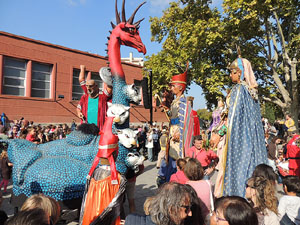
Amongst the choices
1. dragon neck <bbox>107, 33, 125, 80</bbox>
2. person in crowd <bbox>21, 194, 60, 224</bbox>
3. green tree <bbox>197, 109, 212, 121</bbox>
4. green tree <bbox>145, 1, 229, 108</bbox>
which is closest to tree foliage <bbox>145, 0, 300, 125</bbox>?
green tree <bbox>145, 1, 229, 108</bbox>

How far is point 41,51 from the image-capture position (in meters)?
16.1

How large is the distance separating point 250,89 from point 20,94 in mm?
15970

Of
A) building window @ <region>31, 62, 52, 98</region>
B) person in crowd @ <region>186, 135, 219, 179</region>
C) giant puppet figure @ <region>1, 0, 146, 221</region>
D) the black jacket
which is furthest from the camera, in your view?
building window @ <region>31, 62, 52, 98</region>

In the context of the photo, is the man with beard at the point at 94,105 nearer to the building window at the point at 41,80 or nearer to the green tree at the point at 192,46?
the green tree at the point at 192,46

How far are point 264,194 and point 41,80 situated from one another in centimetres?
1687

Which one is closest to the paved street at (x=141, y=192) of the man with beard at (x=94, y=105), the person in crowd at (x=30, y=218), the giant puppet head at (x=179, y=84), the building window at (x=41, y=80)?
the man with beard at (x=94, y=105)

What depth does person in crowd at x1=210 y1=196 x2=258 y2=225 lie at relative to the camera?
5.37ft

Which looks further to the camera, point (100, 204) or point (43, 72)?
point (43, 72)

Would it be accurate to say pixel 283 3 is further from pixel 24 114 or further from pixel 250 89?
pixel 24 114

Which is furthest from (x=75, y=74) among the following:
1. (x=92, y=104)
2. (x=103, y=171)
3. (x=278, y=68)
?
(x=103, y=171)

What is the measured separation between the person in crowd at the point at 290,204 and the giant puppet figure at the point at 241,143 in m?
0.62

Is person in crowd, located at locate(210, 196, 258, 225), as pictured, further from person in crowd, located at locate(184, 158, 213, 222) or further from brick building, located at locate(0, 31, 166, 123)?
brick building, located at locate(0, 31, 166, 123)

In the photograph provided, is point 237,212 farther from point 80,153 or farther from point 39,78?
point 39,78

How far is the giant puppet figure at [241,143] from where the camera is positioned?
2.75 metres
